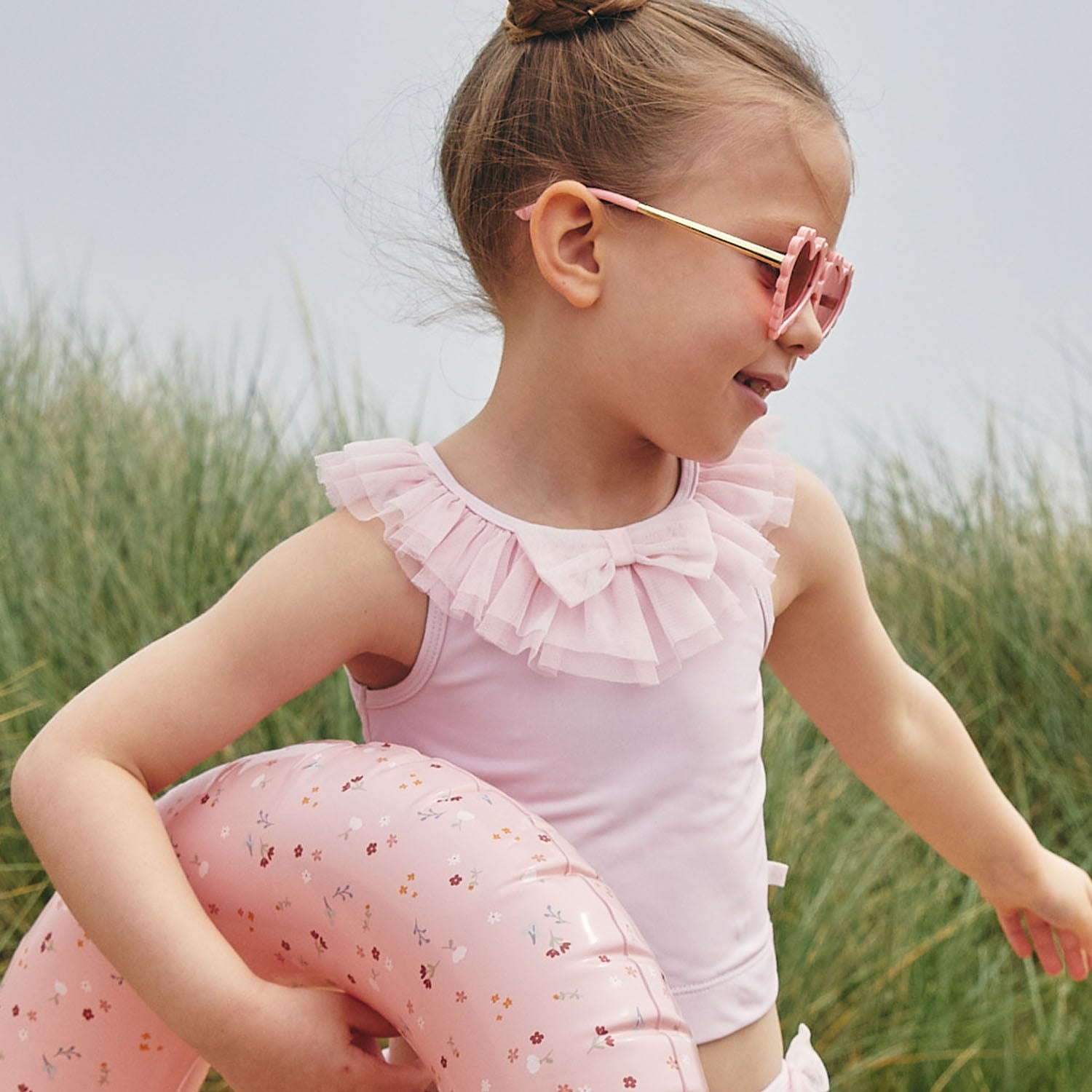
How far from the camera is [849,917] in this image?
8.18 feet

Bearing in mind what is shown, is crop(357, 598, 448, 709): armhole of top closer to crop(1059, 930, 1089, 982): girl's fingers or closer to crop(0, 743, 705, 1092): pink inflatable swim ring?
crop(0, 743, 705, 1092): pink inflatable swim ring

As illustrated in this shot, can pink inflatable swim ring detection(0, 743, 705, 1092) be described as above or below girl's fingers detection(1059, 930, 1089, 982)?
above

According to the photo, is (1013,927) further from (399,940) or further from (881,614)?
(881,614)

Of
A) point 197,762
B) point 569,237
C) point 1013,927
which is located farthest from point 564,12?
point 1013,927

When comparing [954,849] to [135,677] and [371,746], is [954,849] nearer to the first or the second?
[371,746]

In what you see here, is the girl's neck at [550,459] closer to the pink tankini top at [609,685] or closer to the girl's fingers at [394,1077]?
the pink tankini top at [609,685]

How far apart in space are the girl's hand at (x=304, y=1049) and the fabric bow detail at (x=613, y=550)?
1.32 feet

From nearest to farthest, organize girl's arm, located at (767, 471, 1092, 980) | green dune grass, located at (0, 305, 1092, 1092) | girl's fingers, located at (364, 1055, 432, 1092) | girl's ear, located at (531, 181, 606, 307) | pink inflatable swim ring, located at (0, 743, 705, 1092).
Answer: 1. pink inflatable swim ring, located at (0, 743, 705, 1092)
2. girl's fingers, located at (364, 1055, 432, 1092)
3. girl's ear, located at (531, 181, 606, 307)
4. girl's arm, located at (767, 471, 1092, 980)
5. green dune grass, located at (0, 305, 1092, 1092)

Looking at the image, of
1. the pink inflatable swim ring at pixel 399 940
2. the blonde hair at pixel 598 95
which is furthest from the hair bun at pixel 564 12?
the pink inflatable swim ring at pixel 399 940

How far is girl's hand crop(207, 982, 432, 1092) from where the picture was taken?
1.14 m

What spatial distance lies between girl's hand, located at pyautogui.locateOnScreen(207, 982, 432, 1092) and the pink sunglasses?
0.70m

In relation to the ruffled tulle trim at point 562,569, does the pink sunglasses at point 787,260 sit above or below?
above

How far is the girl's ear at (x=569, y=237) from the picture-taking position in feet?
4.30

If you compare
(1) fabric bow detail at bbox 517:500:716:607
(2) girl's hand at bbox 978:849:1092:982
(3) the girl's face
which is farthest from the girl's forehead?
(2) girl's hand at bbox 978:849:1092:982
